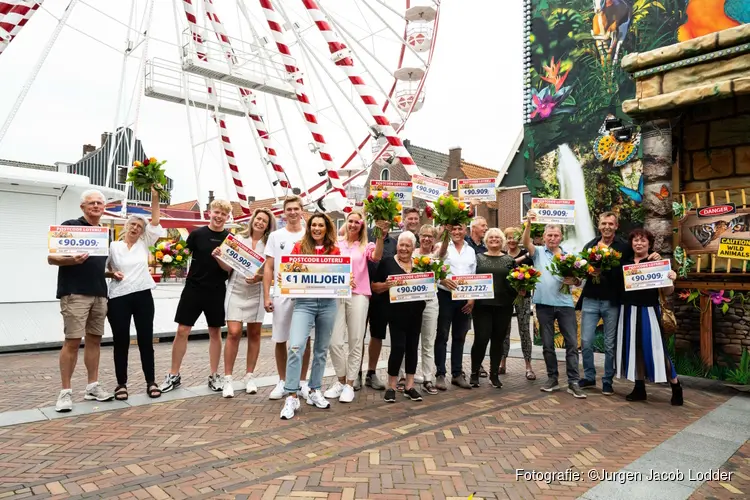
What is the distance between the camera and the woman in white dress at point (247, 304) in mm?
5336

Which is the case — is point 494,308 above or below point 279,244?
below

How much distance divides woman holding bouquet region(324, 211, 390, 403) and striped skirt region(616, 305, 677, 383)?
2.84 m

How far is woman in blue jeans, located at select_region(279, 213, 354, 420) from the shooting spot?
4723mm

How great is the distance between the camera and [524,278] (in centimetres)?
561

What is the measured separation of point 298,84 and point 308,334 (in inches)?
365

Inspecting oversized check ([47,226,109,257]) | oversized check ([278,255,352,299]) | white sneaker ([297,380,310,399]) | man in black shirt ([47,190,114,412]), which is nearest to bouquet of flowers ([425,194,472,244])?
oversized check ([278,255,352,299])

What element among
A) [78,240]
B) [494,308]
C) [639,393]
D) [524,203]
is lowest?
[639,393]

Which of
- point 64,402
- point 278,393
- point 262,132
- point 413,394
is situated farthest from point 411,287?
point 262,132

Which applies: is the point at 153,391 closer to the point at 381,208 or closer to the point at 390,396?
the point at 390,396

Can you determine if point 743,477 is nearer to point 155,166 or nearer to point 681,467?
point 681,467

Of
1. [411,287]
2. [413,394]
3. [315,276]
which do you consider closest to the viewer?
[315,276]

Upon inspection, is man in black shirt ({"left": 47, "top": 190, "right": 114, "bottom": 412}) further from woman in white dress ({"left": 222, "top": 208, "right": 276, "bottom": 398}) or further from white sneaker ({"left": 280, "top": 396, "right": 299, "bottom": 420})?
white sneaker ({"left": 280, "top": 396, "right": 299, "bottom": 420})

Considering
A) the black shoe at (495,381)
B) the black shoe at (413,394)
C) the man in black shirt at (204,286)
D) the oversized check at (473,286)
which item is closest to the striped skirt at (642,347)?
the black shoe at (495,381)

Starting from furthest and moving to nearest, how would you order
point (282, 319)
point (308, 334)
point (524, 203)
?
point (524, 203)
point (282, 319)
point (308, 334)
